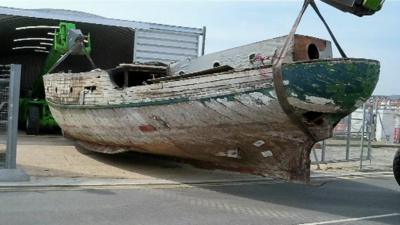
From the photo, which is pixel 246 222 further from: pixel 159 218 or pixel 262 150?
pixel 262 150

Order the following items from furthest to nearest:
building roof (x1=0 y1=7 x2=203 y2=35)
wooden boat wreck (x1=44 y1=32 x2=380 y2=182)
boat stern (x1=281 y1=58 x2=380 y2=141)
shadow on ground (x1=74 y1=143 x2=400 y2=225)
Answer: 1. building roof (x1=0 y1=7 x2=203 y2=35)
2. shadow on ground (x1=74 y1=143 x2=400 y2=225)
3. wooden boat wreck (x1=44 y1=32 x2=380 y2=182)
4. boat stern (x1=281 y1=58 x2=380 y2=141)

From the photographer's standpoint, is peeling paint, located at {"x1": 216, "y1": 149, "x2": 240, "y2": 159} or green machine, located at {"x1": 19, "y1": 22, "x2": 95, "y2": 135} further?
green machine, located at {"x1": 19, "y1": 22, "x2": 95, "y2": 135}

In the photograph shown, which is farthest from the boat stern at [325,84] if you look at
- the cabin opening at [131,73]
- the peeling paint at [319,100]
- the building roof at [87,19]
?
the building roof at [87,19]

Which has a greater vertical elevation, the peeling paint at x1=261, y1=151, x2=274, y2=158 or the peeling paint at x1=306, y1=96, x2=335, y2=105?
the peeling paint at x1=306, y1=96, x2=335, y2=105

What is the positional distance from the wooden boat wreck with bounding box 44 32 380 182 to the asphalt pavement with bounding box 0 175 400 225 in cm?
66

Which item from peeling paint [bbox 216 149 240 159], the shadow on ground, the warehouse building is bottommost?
the shadow on ground

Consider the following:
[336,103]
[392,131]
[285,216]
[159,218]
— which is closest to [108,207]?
[159,218]

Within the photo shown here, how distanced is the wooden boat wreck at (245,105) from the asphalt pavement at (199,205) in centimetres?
66

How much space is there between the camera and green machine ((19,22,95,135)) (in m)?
15.7

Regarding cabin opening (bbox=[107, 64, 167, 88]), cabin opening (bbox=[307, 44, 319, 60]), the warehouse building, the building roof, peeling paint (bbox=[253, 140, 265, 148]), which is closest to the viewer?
cabin opening (bbox=[307, 44, 319, 60])

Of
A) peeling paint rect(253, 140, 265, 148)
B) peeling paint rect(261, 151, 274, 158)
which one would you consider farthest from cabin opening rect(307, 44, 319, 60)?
peeling paint rect(261, 151, 274, 158)

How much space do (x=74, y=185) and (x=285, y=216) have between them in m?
3.55

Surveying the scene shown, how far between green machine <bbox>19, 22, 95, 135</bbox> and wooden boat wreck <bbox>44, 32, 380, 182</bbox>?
4.25 m

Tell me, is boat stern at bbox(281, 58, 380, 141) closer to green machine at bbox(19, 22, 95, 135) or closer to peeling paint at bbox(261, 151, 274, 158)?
peeling paint at bbox(261, 151, 274, 158)
